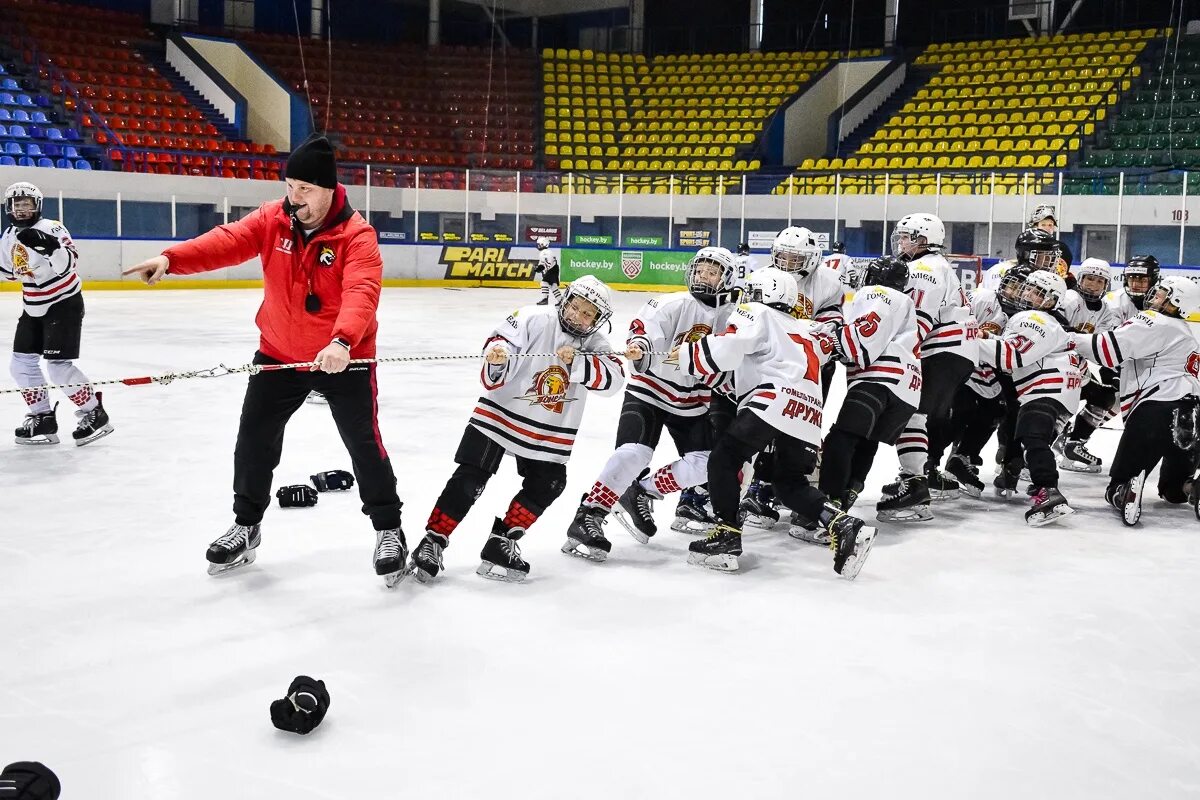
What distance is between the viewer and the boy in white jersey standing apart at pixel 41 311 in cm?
664

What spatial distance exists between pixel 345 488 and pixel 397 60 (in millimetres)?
24785

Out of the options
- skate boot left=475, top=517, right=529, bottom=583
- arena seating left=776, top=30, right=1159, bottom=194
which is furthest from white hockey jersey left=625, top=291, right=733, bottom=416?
arena seating left=776, top=30, right=1159, bottom=194

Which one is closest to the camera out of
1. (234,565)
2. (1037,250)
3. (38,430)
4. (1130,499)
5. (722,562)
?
(234,565)

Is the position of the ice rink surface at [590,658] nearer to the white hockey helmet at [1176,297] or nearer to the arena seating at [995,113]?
the white hockey helmet at [1176,297]

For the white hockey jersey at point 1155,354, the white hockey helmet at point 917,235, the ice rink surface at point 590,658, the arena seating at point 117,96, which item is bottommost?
the ice rink surface at point 590,658

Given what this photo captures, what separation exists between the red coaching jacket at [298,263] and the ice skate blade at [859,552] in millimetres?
1883

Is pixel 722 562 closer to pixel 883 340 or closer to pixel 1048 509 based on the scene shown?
pixel 883 340

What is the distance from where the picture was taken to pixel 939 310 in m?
5.82

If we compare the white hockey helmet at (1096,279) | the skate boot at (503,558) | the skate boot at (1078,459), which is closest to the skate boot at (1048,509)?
the skate boot at (1078,459)

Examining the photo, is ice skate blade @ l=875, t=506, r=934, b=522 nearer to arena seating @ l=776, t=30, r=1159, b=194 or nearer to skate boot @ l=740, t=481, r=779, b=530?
skate boot @ l=740, t=481, r=779, b=530

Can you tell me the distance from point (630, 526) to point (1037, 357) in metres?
2.24

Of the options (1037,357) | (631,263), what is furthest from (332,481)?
(631,263)

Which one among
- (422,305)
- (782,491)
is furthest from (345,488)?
(422,305)

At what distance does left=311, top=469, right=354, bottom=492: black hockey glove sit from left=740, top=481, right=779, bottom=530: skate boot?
1.87 metres
